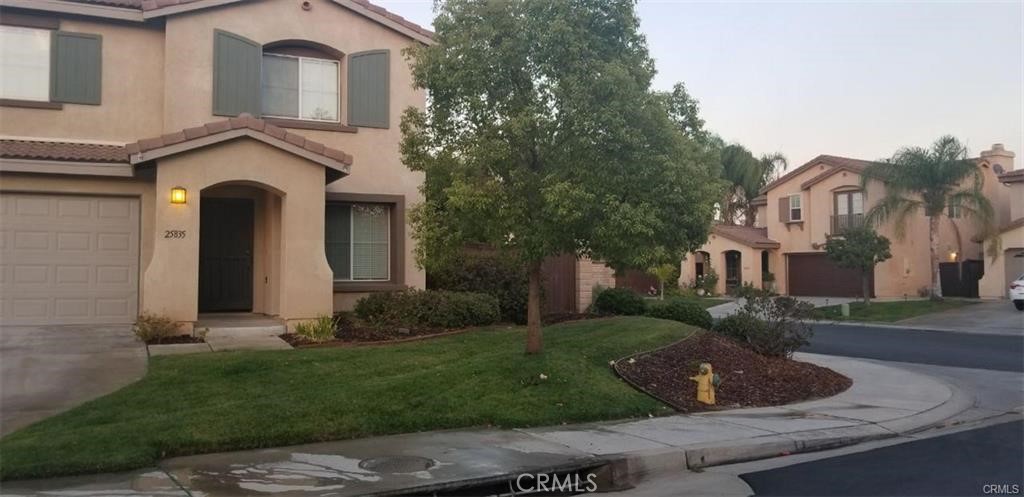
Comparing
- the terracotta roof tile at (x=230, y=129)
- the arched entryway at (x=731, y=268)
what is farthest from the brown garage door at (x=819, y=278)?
the terracotta roof tile at (x=230, y=129)

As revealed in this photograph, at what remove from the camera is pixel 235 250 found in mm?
15852

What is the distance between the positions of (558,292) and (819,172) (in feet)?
84.1

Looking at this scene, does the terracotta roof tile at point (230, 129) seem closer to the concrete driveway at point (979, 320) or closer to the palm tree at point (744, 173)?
the concrete driveway at point (979, 320)

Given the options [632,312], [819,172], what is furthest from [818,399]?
[819,172]

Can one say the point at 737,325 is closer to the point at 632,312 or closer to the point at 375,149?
the point at 632,312

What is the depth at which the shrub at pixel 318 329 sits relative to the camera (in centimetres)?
1337

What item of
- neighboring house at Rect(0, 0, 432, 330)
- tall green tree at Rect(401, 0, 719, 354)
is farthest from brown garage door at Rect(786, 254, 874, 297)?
tall green tree at Rect(401, 0, 719, 354)

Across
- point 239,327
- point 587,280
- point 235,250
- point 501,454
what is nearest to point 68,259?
point 235,250

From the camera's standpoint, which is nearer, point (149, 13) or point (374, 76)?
point (149, 13)

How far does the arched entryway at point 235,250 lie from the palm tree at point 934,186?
27.0m

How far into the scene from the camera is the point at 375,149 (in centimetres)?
1644

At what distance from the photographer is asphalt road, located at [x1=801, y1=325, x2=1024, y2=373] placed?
17.4 m

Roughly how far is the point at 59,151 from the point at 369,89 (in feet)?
18.6

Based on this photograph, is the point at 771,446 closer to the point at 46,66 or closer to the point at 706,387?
the point at 706,387
